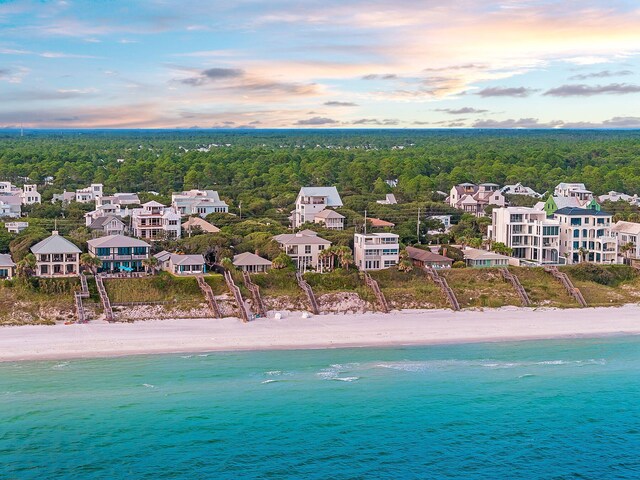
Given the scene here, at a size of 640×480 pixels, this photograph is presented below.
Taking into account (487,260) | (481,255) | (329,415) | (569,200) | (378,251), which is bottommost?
(329,415)

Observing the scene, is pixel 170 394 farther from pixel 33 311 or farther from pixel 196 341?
pixel 33 311

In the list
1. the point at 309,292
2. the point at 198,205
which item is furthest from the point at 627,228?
the point at 198,205

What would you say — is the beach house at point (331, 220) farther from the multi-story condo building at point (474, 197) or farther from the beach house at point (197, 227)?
the multi-story condo building at point (474, 197)

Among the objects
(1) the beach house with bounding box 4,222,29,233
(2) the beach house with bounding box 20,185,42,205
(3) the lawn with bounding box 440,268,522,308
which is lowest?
(3) the lawn with bounding box 440,268,522,308

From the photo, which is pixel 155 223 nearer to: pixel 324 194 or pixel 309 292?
pixel 309 292

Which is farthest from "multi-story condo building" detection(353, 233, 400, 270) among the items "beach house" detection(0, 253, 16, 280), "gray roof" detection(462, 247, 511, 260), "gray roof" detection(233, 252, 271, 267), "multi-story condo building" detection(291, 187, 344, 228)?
"beach house" detection(0, 253, 16, 280)

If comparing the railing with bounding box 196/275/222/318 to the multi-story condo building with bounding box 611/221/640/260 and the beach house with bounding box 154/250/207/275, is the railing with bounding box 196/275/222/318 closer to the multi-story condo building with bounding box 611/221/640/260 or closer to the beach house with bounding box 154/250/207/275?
the beach house with bounding box 154/250/207/275

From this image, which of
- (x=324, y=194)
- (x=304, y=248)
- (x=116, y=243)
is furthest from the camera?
(x=324, y=194)
